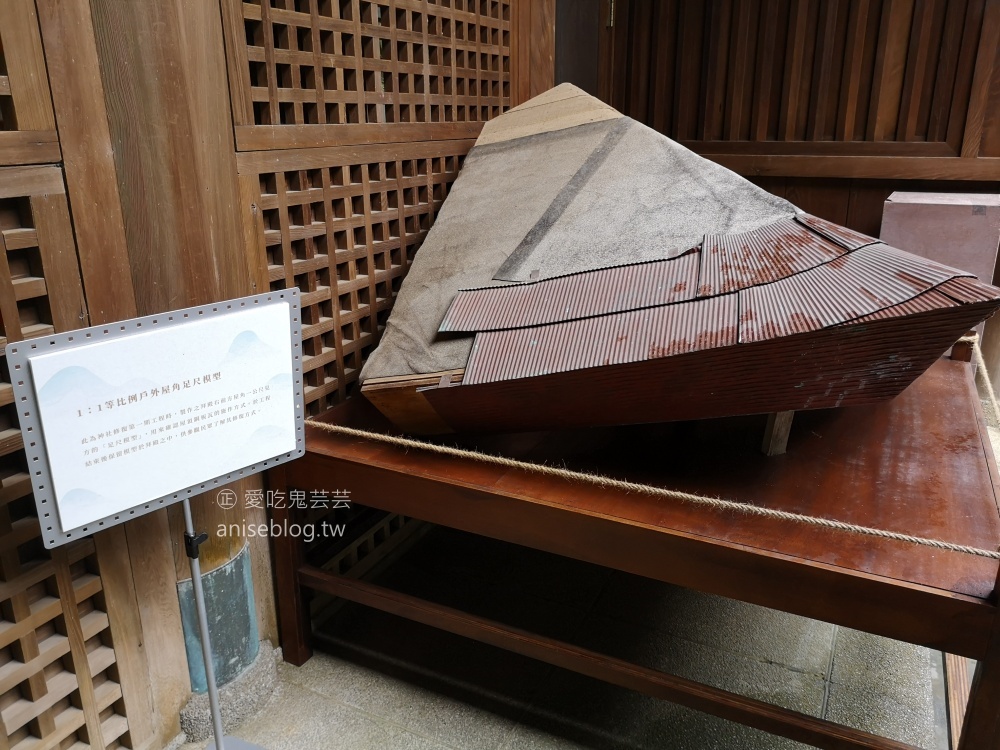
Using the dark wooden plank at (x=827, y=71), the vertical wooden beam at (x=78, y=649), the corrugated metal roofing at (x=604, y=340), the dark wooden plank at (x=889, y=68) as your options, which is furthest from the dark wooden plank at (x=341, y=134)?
the dark wooden plank at (x=889, y=68)

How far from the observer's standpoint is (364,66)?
2137 millimetres

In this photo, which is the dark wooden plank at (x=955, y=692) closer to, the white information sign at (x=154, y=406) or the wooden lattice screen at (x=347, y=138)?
the white information sign at (x=154, y=406)

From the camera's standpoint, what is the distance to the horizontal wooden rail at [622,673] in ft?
5.02

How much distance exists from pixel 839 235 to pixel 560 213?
28.8 inches

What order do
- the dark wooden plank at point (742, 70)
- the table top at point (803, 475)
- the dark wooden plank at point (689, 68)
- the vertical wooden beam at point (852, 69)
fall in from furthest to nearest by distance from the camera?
1. the dark wooden plank at point (689, 68)
2. the dark wooden plank at point (742, 70)
3. the vertical wooden beam at point (852, 69)
4. the table top at point (803, 475)

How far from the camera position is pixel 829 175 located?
3736 mm

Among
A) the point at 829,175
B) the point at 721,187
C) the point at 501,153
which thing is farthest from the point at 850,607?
the point at 829,175

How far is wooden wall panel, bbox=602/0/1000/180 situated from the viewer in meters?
3.41

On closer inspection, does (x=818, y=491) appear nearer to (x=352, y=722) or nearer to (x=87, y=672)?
(x=352, y=722)

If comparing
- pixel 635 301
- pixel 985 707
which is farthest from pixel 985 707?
pixel 635 301

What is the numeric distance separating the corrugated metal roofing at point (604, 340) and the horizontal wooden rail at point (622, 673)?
25.3 inches

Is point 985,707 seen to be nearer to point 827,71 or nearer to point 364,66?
point 364,66

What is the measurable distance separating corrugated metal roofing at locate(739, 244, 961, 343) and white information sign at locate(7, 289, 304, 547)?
36.5 inches

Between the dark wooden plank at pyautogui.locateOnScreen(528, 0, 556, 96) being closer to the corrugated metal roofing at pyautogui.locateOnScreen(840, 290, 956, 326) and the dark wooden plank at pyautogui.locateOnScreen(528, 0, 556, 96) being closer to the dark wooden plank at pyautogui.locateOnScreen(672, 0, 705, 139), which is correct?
the dark wooden plank at pyautogui.locateOnScreen(672, 0, 705, 139)
